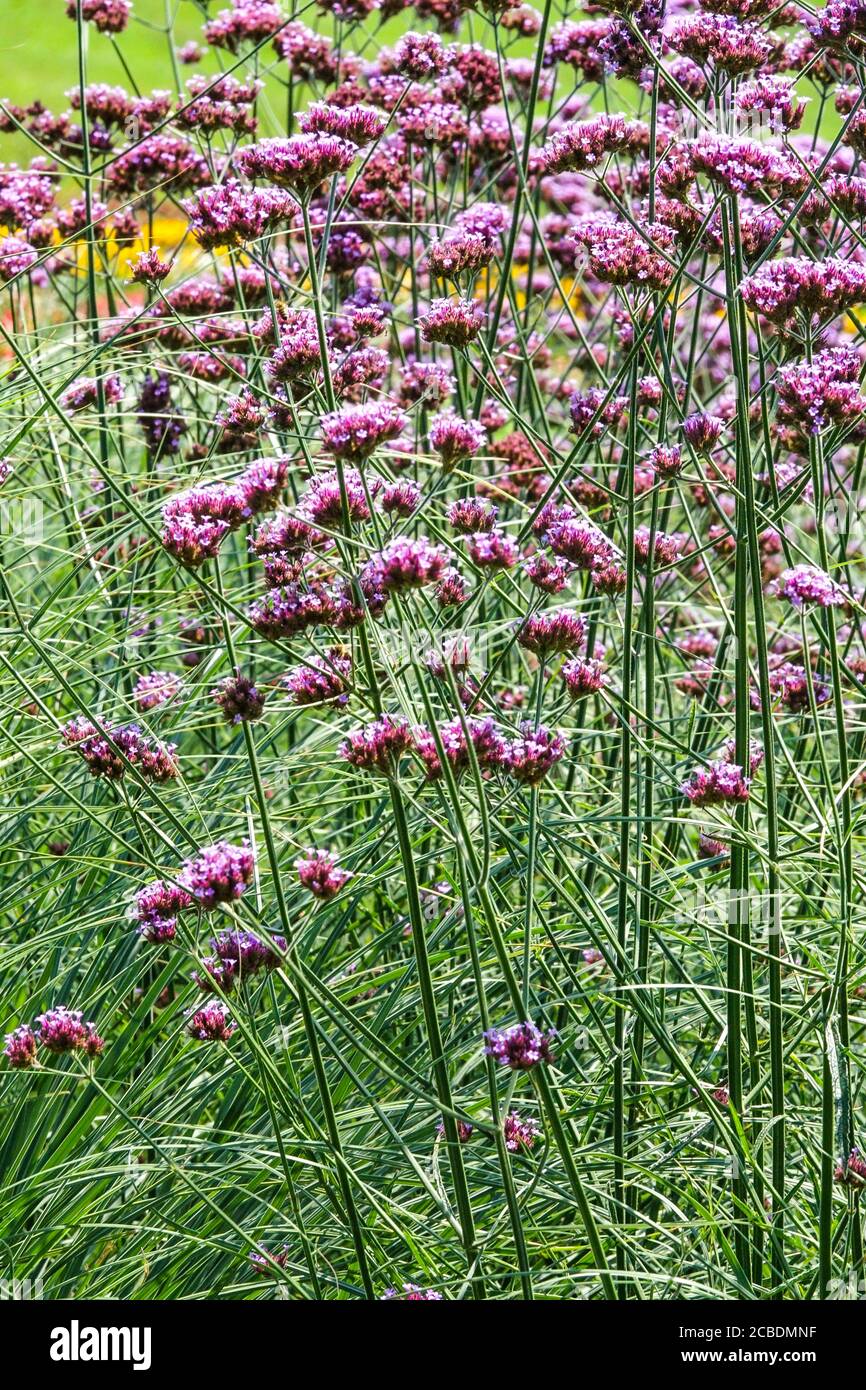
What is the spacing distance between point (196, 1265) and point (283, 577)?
1009mm

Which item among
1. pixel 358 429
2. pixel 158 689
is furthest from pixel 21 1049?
pixel 358 429

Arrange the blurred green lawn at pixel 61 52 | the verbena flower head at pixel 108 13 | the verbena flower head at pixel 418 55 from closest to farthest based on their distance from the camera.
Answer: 1. the verbena flower head at pixel 418 55
2. the verbena flower head at pixel 108 13
3. the blurred green lawn at pixel 61 52

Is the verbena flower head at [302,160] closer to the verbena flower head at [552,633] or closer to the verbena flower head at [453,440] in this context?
the verbena flower head at [453,440]

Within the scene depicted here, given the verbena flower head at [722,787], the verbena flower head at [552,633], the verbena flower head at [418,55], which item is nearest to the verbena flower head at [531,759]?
the verbena flower head at [552,633]

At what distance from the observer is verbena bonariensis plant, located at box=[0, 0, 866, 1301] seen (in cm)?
167

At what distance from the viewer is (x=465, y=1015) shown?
239cm

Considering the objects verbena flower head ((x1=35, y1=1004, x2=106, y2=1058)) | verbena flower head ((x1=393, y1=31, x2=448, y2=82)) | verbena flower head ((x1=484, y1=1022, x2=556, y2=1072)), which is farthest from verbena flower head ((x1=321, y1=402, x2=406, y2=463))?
verbena flower head ((x1=393, y1=31, x2=448, y2=82))

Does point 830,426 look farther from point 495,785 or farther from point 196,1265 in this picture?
point 196,1265

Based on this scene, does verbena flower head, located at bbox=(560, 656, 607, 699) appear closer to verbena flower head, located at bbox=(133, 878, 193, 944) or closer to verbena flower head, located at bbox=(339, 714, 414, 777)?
verbena flower head, located at bbox=(339, 714, 414, 777)

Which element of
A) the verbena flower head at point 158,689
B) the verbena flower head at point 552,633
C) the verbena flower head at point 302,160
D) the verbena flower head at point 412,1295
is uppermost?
the verbena flower head at point 302,160

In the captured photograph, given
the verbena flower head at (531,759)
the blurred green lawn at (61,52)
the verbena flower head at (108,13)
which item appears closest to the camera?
the verbena flower head at (531,759)

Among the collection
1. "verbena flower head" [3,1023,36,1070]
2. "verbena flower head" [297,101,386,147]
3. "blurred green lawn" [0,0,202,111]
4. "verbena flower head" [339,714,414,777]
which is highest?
"blurred green lawn" [0,0,202,111]

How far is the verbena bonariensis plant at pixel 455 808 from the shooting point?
167 cm

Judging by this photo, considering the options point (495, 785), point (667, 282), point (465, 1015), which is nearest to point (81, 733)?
point (495, 785)
